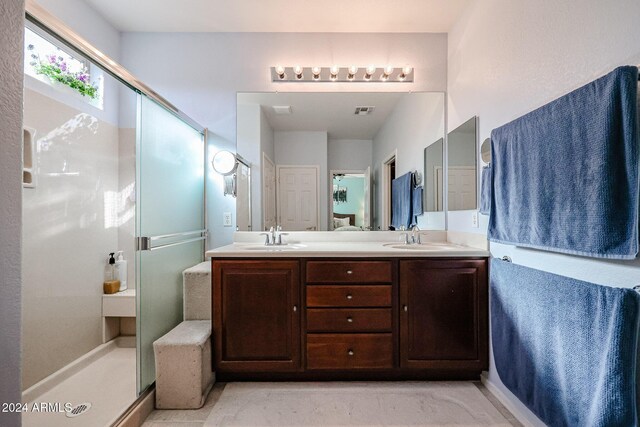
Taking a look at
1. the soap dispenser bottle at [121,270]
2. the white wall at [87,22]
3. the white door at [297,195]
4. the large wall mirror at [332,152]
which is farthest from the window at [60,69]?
the white door at [297,195]

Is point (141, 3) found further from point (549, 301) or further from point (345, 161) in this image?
point (549, 301)

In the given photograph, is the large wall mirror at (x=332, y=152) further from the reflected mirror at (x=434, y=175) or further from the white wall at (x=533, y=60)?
the white wall at (x=533, y=60)

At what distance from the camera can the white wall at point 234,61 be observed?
2.37m

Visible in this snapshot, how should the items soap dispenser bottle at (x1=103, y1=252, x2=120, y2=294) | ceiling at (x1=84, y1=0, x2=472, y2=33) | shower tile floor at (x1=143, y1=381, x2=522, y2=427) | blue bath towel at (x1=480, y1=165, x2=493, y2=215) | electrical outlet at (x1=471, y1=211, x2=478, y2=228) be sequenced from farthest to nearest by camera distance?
1. soap dispenser bottle at (x1=103, y1=252, x2=120, y2=294)
2. ceiling at (x1=84, y1=0, x2=472, y2=33)
3. electrical outlet at (x1=471, y1=211, x2=478, y2=228)
4. blue bath towel at (x1=480, y1=165, x2=493, y2=215)
5. shower tile floor at (x1=143, y1=381, x2=522, y2=427)

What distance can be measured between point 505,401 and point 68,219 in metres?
2.80

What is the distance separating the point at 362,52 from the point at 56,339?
285 cm

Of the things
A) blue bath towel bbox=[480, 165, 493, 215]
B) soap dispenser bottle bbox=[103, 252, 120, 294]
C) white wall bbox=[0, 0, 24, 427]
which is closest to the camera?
white wall bbox=[0, 0, 24, 427]

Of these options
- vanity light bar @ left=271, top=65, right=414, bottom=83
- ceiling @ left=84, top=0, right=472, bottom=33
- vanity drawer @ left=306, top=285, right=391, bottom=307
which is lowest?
vanity drawer @ left=306, top=285, right=391, bottom=307

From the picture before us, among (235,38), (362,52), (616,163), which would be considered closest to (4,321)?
(616,163)

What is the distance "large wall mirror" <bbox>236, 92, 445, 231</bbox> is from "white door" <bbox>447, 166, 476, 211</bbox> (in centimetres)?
17

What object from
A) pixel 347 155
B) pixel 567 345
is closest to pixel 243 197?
pixel 347 155

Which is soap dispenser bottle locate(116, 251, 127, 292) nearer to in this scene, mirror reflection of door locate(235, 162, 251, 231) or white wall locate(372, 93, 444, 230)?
mirror reflection of door locate(235, 162, 251, 231)

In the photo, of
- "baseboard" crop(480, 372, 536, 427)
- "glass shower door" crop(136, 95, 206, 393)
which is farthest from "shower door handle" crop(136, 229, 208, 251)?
"baseboard" crop(480, 372, 536, 427)

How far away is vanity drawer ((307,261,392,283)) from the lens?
1804 mm
